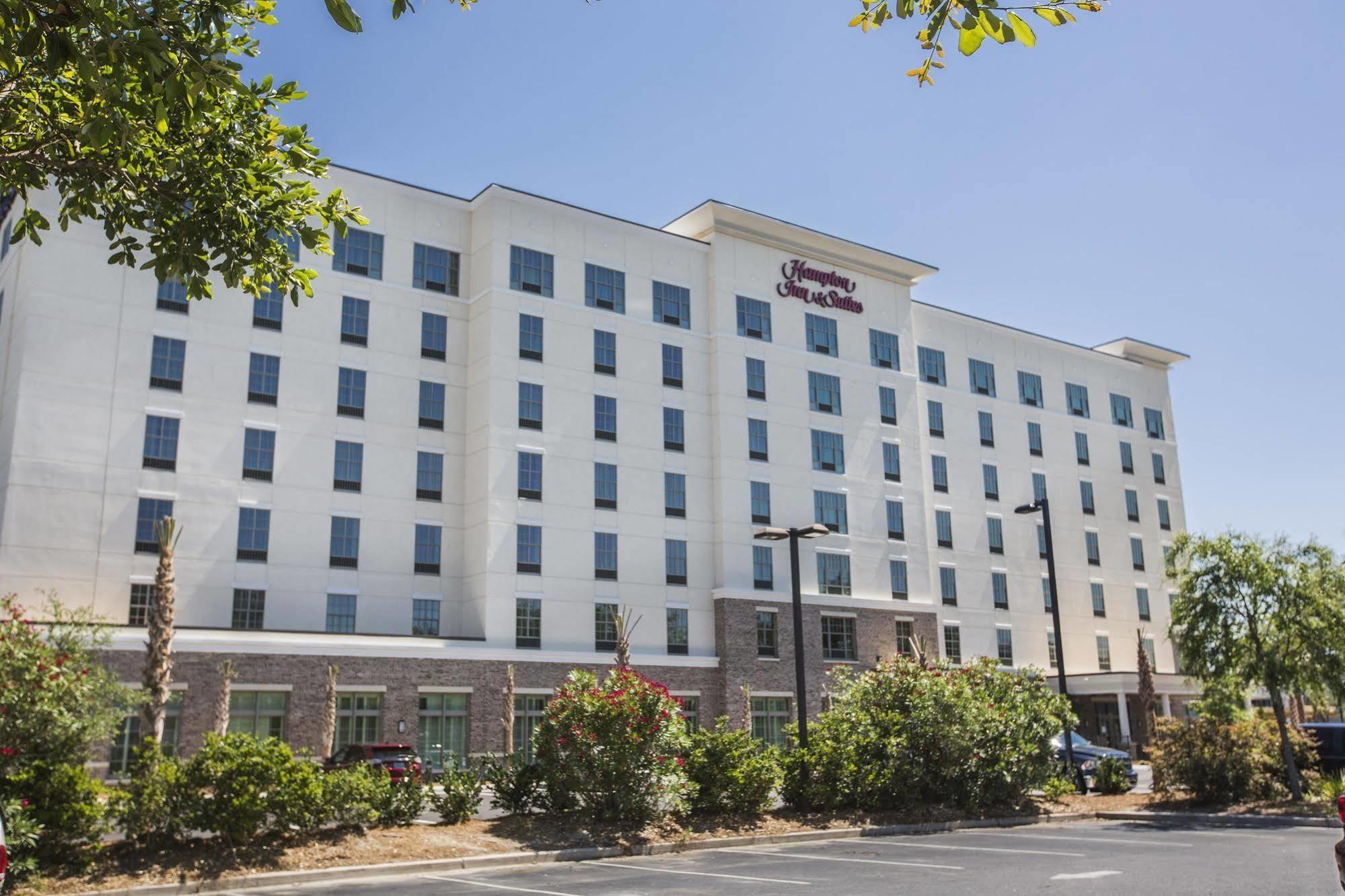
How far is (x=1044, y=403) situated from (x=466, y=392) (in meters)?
33.5

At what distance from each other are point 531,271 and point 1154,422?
135 ft

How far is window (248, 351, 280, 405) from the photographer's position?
38812mm

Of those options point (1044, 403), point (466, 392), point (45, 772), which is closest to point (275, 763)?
point (45, 772)

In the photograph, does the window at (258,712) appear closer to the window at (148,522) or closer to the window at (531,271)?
the window at (148,522)

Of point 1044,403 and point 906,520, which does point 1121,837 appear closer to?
point 906,520

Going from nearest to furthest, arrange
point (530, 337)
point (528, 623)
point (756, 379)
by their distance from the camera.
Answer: point (528, 623) < point (530, 337) < point (756, 379)

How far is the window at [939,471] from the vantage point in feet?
182

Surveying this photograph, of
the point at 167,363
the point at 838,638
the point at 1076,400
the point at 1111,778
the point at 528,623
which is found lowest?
the point at 1111,778

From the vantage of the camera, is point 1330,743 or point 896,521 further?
point 896,521

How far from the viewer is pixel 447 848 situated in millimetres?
18297

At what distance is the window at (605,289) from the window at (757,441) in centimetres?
744

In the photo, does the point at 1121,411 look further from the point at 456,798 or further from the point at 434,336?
the point at 456,798

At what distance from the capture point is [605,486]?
44312 mm

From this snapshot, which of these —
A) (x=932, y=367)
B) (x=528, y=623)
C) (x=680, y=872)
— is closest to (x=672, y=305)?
(x=528, y=623)
